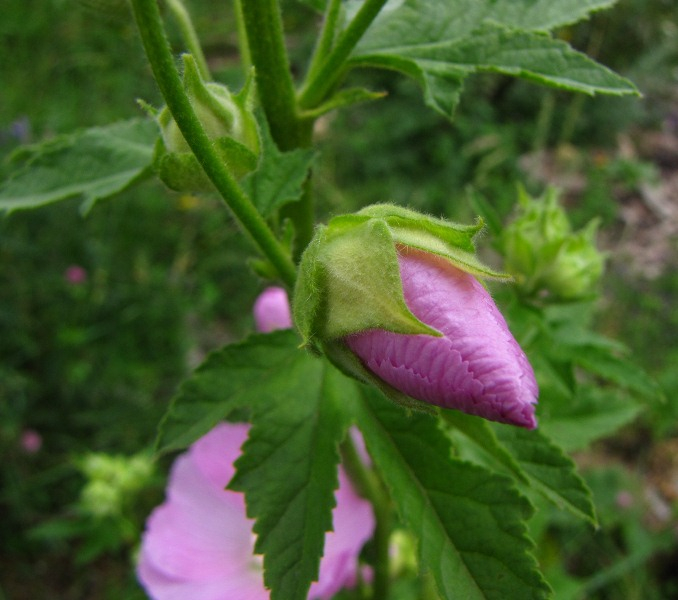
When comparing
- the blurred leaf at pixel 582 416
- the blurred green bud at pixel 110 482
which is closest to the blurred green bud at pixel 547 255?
the blurred leaf at pixel 582 416

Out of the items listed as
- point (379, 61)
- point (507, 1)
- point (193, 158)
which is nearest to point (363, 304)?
point (193, 158)

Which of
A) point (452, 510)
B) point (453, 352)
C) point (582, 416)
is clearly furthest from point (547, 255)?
point (453, 352)

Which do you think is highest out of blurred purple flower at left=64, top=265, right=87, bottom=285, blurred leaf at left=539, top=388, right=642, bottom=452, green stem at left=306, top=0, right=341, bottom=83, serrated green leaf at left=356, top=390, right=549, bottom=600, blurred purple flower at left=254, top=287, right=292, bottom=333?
green stem at left=306, top=0, right=341, bottom=83

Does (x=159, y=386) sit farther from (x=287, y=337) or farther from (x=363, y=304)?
(x=363, y=304)

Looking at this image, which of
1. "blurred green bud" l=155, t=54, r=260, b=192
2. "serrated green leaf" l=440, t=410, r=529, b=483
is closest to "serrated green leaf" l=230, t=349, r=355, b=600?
"serrated green leaf" l=440, t=410, r=529, b=483

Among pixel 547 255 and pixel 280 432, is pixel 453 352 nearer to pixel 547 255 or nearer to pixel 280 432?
pixel 280 432

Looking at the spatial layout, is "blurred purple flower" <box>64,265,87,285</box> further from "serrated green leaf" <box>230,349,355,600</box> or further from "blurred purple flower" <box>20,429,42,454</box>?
"serrated green leaf" <box>230,349,355,600</box>

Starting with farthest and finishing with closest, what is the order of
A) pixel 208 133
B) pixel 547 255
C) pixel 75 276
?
pixel 75 276 < pixel 547 255 < pixel 208 133
